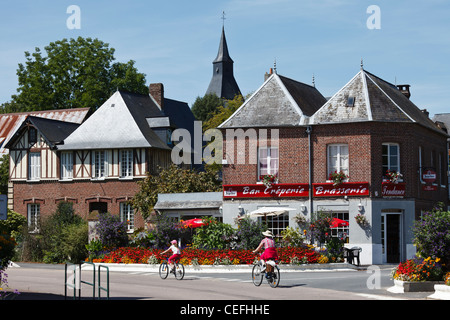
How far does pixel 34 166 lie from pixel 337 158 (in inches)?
864

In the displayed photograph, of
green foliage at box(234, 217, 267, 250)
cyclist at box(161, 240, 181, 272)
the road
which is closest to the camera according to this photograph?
the road

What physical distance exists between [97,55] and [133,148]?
16797mm

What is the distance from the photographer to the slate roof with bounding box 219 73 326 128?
3416cm

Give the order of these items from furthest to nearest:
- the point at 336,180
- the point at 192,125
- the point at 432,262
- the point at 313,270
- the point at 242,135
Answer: the point at 192,125 < the point at 242,135 < the point at 336,180 < the point at 313,270 < the point at 432,262

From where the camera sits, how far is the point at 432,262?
63.8ft

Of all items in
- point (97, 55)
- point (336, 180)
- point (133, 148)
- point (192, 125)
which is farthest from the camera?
point (97, 55)

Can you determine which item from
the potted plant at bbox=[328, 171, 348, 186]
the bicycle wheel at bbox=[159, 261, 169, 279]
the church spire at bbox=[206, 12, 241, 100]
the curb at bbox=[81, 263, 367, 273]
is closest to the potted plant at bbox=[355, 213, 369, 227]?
the potted plant at bbox=[328, 171, 348, 186]

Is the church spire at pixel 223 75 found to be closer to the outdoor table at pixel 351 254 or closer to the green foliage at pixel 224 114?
the green foliage at pixel 224 114

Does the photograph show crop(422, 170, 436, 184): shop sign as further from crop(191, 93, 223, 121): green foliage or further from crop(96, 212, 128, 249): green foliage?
crop(191, 93, 223, 121): green foliage

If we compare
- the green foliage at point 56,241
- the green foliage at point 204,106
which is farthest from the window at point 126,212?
the green foliage at point 204,106

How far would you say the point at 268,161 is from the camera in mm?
34156

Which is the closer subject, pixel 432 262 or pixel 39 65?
pixel 432 262
